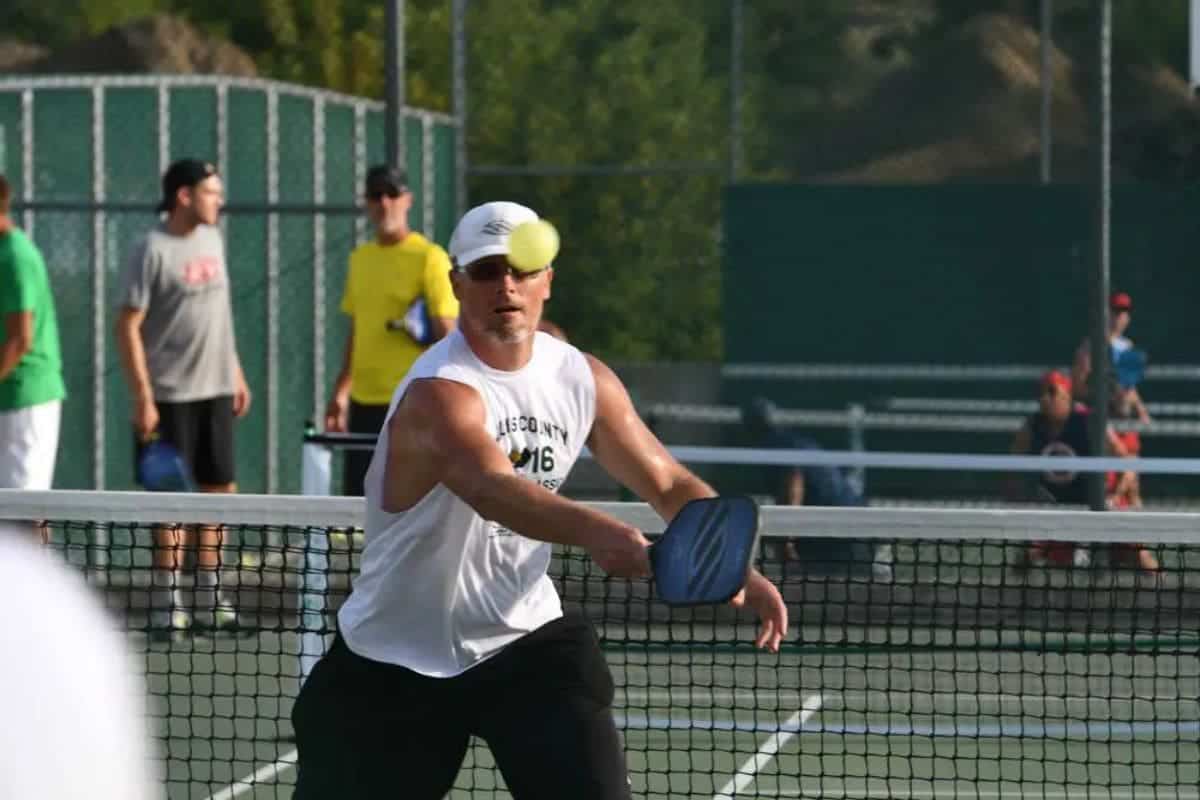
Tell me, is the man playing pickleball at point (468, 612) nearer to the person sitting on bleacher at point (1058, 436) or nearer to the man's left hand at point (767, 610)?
the man's left hand at point (767, 610)

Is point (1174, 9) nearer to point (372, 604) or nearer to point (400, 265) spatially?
point (400, 265)

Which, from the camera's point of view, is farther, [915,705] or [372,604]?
[915,705]

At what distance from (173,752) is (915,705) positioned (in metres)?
2.52

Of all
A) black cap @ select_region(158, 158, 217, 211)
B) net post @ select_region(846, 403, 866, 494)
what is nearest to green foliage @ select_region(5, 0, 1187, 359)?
net post @ select_region(846, 403, 866, 494)

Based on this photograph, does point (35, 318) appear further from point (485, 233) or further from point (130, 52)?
point (130, 52)

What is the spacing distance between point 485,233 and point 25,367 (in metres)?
5.35

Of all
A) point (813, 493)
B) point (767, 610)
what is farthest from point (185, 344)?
A: point (767, 610)

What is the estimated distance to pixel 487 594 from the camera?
473 cm

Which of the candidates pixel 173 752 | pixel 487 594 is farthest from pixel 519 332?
pixel 173 752

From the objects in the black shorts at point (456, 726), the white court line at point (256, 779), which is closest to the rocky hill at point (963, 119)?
the white court line at point (256, 779)

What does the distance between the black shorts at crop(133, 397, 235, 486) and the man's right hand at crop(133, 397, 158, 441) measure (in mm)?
242

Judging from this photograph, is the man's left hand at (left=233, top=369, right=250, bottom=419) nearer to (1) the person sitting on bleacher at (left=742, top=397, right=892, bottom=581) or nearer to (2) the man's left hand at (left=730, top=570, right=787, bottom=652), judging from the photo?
(1) the person sitting on bleacher at (left=742, top=397, right=892, bottom=581)

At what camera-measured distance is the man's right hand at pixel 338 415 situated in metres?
10.5

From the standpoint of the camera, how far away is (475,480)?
4.44 m
